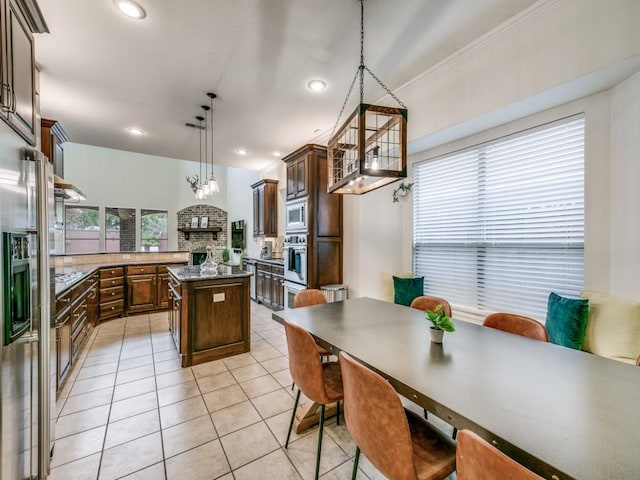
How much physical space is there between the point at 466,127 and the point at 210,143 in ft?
13.8

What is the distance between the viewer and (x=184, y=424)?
2.12 meters

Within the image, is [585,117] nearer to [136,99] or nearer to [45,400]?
[45,400]

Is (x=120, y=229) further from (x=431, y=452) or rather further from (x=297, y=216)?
(x=431, y=452)

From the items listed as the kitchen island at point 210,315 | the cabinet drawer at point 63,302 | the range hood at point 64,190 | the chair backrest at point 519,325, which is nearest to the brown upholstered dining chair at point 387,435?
the chair backrest at point 519,325

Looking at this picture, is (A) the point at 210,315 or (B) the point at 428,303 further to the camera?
(A) the point at 210,315

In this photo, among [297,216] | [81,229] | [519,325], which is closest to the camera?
[519,325]

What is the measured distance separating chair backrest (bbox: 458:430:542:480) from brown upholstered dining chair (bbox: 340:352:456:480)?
252mm

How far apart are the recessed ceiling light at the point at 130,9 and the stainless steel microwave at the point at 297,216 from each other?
9.08 ft

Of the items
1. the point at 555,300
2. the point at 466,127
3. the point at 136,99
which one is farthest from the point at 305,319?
the point at 136,99

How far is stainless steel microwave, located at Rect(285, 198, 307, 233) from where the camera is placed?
4410mm

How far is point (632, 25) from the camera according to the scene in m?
1.72

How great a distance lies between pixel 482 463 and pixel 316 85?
11.1ft

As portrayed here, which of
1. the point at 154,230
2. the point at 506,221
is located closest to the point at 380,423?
the point at 506,221

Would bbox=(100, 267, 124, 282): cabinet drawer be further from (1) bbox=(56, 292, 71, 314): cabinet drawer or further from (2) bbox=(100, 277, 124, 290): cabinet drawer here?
(1) bbox=(56, 292, 71, 314): cabinet drawer
